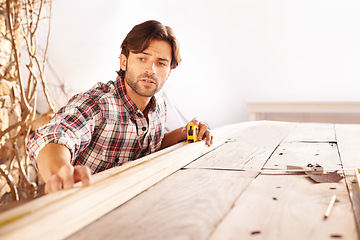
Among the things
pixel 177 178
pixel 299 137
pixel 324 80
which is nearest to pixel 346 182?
pixel 177 178

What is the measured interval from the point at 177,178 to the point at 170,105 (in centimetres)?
270

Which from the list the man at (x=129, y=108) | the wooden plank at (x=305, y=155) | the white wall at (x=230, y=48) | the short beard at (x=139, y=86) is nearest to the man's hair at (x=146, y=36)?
the man at (x=129, y=108)

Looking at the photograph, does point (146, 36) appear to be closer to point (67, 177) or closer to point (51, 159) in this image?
point (51, 159)

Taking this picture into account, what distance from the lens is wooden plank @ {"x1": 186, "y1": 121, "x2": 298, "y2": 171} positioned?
1.02 m

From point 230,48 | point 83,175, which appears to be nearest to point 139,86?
point 83,175

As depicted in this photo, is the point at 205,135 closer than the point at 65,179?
No

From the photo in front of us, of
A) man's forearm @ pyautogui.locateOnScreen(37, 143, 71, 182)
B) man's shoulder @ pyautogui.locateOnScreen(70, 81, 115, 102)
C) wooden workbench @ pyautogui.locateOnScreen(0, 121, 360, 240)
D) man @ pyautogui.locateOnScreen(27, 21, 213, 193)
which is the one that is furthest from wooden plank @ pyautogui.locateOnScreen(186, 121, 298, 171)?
man's shoulder @ pyautogui.locateOnScreen(70, 81, 115, 102)

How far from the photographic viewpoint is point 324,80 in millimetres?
3100

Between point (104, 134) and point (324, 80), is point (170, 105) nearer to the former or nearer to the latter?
point (324, 80)

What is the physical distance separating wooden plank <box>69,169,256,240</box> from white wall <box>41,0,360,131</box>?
2.49 metres

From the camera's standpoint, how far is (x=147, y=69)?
4.58 feet

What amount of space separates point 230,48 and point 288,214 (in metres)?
2.77

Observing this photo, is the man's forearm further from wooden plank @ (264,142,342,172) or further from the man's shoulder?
wooden plank @ (264,142,342,172)

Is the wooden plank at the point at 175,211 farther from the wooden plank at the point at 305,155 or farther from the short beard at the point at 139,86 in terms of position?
the short beard at the point at 139,86
